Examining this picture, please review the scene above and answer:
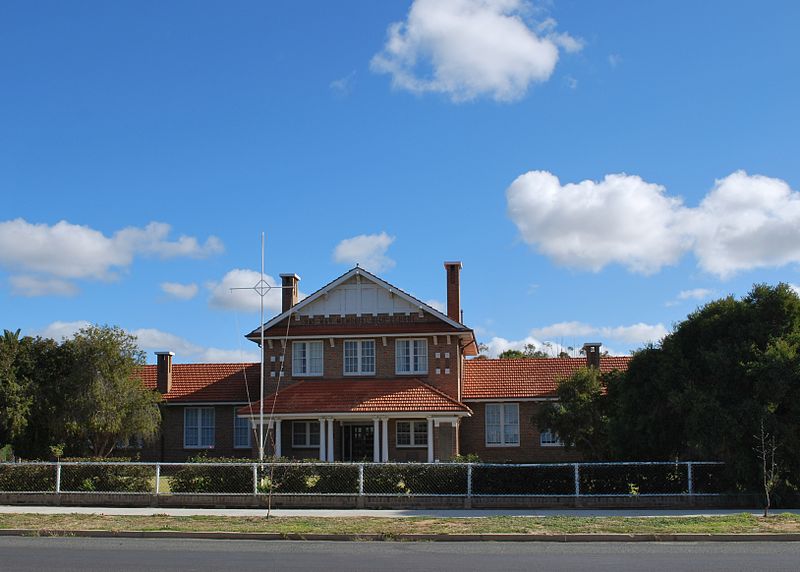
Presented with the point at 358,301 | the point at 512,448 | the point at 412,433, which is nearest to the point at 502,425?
the point at 512,448

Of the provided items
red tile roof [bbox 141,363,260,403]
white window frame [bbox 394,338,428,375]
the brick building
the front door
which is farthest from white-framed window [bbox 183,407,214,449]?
white window frame [bbox 394,338,428,375]

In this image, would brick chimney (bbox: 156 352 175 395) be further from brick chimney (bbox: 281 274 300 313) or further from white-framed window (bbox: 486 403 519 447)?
white-framed window (bbox: 486 403 519 447)

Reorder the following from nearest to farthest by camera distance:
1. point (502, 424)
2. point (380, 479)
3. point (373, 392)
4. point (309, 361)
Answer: point (380, 479)
point (373, 392)
point (309, 361)
point (502, 424)

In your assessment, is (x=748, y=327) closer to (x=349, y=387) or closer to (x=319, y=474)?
(x=319, y=474)

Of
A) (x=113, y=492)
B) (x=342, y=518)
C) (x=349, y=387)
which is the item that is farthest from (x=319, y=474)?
(x=349, y=387)

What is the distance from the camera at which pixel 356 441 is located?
38.0m

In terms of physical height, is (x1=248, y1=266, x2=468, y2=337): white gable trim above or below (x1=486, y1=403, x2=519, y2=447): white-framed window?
above

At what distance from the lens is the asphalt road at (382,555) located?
12.8 meters

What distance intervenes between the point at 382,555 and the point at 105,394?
23105 mm

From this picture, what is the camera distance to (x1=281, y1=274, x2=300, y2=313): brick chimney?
40.0 meters

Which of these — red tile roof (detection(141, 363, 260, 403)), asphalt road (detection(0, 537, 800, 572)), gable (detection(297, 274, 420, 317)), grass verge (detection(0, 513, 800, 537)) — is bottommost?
asphalt road (detection(0, 537, 800, 572))

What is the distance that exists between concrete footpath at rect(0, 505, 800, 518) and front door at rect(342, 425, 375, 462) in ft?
54.3

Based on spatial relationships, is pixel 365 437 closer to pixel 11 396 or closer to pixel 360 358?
pixel 360 358

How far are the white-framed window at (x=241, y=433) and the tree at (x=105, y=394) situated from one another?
4434 mm
